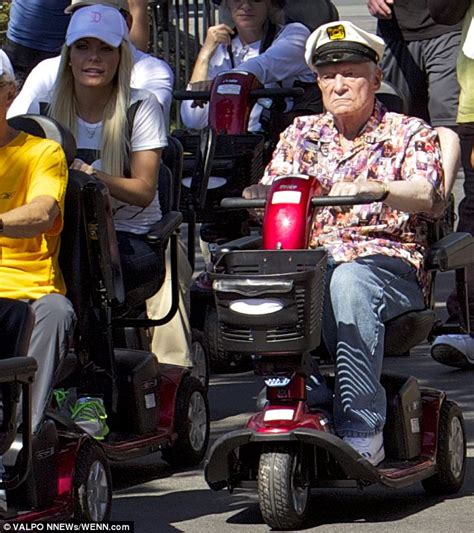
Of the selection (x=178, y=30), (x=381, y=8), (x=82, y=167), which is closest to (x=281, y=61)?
(x=381, y=8)

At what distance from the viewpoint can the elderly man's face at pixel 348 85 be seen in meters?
6.15

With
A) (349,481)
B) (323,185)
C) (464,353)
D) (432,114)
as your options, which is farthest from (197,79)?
(349,481)

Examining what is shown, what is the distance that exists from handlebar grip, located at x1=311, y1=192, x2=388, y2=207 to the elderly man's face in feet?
1.81

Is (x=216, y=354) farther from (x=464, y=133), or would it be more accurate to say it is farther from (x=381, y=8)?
(x=381, y=8)

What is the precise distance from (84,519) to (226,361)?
11.8 feet

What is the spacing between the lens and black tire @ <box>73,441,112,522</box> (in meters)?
5.50

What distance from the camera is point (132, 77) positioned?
28.2ft

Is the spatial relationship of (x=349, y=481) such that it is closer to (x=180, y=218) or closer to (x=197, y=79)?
(x=180, y=218)

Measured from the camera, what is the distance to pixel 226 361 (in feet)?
29.7

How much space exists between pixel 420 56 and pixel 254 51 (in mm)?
1080

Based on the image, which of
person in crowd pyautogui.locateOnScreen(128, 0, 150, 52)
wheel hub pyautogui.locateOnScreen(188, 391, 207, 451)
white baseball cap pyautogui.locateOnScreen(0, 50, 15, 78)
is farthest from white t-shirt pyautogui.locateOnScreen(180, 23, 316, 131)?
white baseball cap pyautogui.locateOnScreen(0, 50, 15, 78)

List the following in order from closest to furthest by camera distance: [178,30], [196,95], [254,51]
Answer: [196,95] < [254,51] < [178,30]

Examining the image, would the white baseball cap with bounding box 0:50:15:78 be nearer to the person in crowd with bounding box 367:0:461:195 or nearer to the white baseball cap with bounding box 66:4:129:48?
the white baseball cap with bounding box 66:4:129:48

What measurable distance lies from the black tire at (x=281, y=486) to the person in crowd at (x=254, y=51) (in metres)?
4.25
